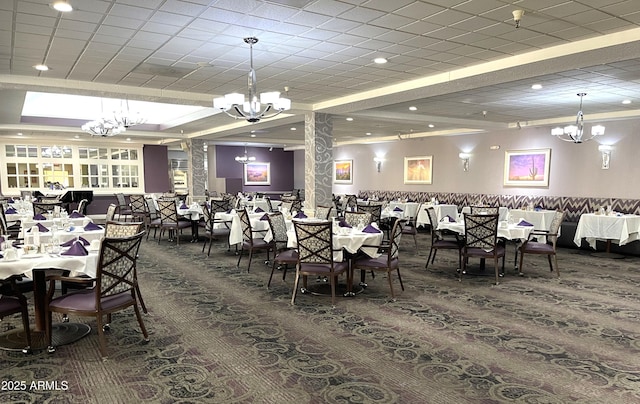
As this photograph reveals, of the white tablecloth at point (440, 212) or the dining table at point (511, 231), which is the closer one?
the dining table at point (511, 231)

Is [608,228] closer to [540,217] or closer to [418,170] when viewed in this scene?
[540,217]

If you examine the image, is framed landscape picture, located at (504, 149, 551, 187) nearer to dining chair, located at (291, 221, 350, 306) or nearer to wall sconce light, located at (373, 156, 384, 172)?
wall sconce light, located at (373, 156, 384, 172)

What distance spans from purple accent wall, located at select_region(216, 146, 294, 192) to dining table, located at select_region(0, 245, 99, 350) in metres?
14.6

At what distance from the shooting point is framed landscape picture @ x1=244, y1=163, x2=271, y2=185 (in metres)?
18.8

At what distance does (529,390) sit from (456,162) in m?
10.5

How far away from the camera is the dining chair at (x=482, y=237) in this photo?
5551mm

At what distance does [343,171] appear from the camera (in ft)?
56.2

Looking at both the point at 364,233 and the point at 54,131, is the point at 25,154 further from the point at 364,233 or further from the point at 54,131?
the point at 364,233

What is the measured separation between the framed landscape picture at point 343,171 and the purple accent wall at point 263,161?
3325 mm

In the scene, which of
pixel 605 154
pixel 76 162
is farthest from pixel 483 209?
pixel 76 162

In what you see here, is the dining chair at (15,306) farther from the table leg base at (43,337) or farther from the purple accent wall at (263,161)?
the purple accent wall at (263,161)

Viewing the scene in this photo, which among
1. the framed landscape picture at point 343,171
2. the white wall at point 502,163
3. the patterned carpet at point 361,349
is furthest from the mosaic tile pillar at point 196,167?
the patterned carpet at point 361,349

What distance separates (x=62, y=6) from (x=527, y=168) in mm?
10510

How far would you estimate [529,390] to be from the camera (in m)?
2.78
